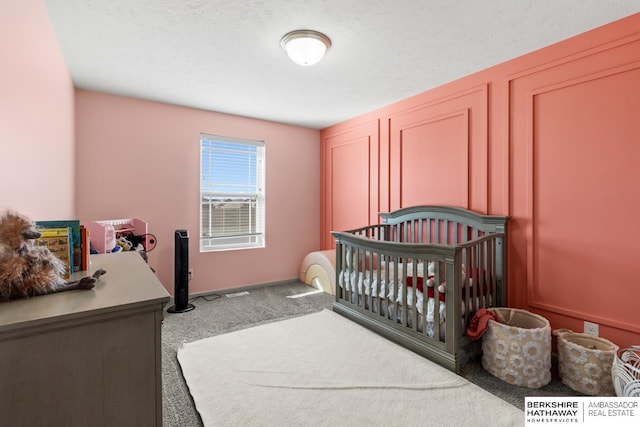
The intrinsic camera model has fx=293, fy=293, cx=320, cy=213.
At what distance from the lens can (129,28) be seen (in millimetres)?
1977

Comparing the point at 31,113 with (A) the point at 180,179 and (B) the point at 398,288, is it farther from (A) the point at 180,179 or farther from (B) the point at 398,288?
(B) the point at 398,288

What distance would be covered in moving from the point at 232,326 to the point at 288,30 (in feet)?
8.30

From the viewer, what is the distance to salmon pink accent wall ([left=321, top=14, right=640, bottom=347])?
74.6 inches

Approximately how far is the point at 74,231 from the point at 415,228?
9.20 feet

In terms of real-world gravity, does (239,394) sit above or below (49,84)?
below

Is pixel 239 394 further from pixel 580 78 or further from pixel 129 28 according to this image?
pixel 580 78

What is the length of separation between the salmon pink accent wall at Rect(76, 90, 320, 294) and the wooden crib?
1509mm

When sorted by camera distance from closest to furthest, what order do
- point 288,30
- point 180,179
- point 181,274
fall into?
point 288,30
point 181,274
point 180,179

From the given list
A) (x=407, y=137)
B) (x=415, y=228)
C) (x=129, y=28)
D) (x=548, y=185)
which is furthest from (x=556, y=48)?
(x=129, y=28)

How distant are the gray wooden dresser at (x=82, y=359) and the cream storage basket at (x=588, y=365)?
2.28m

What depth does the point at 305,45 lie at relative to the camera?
81.3 inches

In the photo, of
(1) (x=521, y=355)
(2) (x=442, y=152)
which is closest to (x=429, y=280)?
(1) (x=521, y=355)

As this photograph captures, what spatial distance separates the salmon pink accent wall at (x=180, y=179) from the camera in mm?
3072

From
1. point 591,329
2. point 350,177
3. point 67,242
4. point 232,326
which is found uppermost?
point 350,177
